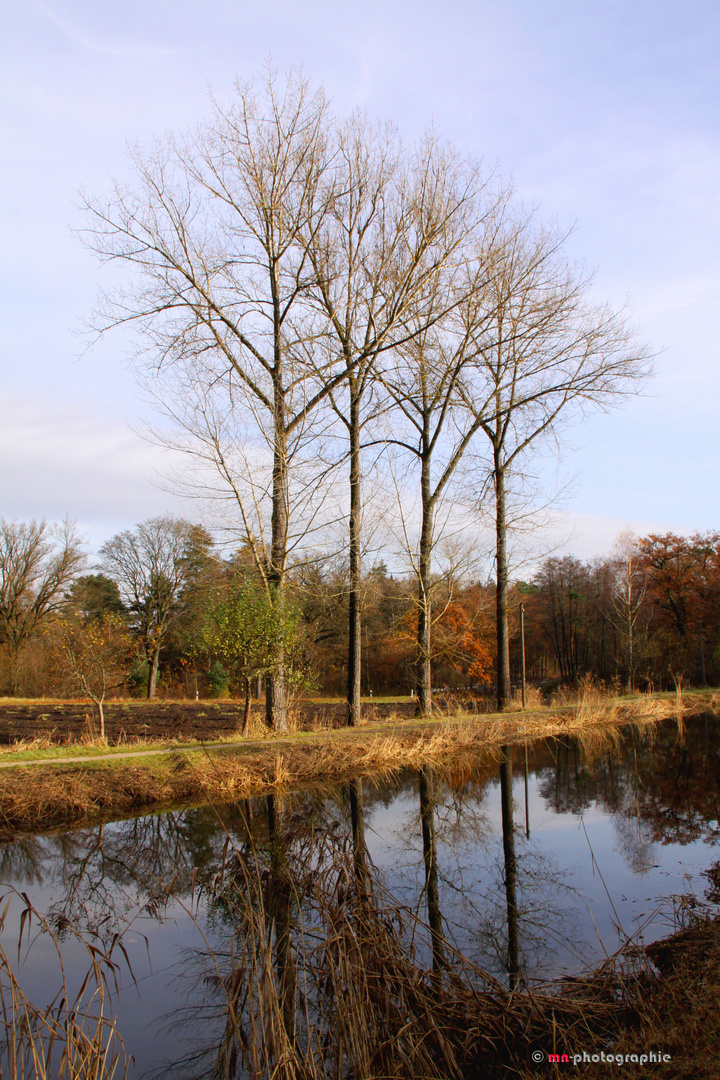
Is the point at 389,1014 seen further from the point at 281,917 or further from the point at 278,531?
the point at 278,531

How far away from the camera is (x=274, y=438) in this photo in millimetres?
15062

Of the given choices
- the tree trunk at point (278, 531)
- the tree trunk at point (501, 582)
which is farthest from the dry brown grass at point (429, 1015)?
the tree trunk at point (501, 582)

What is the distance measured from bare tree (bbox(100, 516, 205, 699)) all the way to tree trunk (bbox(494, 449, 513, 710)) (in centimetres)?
2252

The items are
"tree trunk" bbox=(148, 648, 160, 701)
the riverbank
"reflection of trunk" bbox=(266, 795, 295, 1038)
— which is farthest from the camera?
"tree trunk" bbox=(148, 648, 160, 701)

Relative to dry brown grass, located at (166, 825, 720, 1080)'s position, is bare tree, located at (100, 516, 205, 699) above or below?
above

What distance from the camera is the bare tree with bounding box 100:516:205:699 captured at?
128ft

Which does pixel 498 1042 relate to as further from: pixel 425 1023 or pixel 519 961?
pixel 519 961

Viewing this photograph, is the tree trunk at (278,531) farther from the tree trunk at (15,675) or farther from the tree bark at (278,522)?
the tree trunk at (15,675)

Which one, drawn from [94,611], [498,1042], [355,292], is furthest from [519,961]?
[94,611]

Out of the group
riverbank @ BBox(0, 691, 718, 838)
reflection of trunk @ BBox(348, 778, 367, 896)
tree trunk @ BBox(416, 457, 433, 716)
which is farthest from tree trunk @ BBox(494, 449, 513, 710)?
reflection of trunk @ BBox(348, 778, 367, 896)

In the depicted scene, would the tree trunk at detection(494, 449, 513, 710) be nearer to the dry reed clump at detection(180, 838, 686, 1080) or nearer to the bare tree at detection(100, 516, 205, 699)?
the dry reed clump at detection(180, 838, 686, 1080)

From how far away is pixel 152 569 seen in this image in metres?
39.3

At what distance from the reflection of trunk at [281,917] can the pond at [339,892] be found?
0.02m

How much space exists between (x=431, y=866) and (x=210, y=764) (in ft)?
12.0
